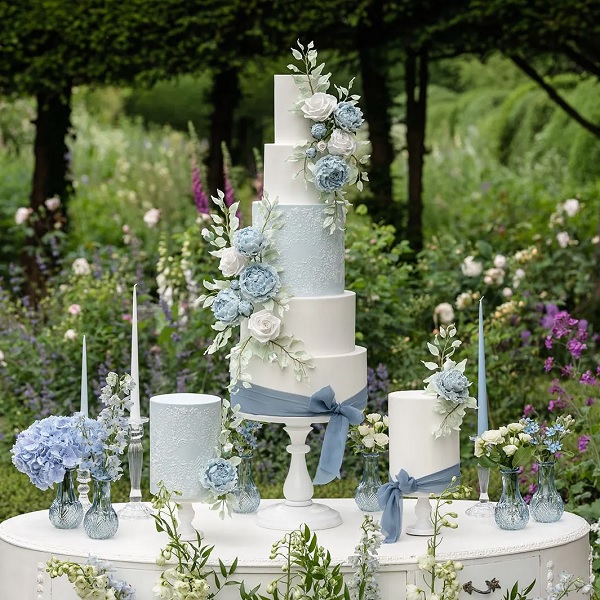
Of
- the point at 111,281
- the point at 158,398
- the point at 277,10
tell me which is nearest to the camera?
the point at 158,398

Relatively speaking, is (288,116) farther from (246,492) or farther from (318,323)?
(246,492)

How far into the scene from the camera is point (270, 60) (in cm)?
738

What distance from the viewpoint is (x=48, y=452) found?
10.7 feet

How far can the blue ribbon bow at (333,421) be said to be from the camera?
132 inches

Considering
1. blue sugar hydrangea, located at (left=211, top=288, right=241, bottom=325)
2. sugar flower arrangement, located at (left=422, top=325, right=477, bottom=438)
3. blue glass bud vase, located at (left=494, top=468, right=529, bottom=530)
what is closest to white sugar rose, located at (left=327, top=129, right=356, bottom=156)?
blue sugar hydrangea, located at (left=211, top=288, right=241, bottom=325)

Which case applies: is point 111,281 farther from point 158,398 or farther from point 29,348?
point 158,398

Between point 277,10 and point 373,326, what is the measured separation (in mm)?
2314

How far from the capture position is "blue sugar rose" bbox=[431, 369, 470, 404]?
3.26 meters

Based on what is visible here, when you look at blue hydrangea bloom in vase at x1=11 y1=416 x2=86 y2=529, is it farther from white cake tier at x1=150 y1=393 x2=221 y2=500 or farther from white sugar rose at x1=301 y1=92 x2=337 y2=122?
white sugar rose at x1=301 y1=92 x2=337 y2=122

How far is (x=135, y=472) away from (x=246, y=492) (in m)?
0.33

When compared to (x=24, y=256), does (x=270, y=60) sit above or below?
above

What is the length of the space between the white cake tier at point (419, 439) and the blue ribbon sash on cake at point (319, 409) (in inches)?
5.1

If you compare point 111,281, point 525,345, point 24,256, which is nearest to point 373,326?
point 525,345

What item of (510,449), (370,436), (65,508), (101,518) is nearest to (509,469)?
(510,449)
